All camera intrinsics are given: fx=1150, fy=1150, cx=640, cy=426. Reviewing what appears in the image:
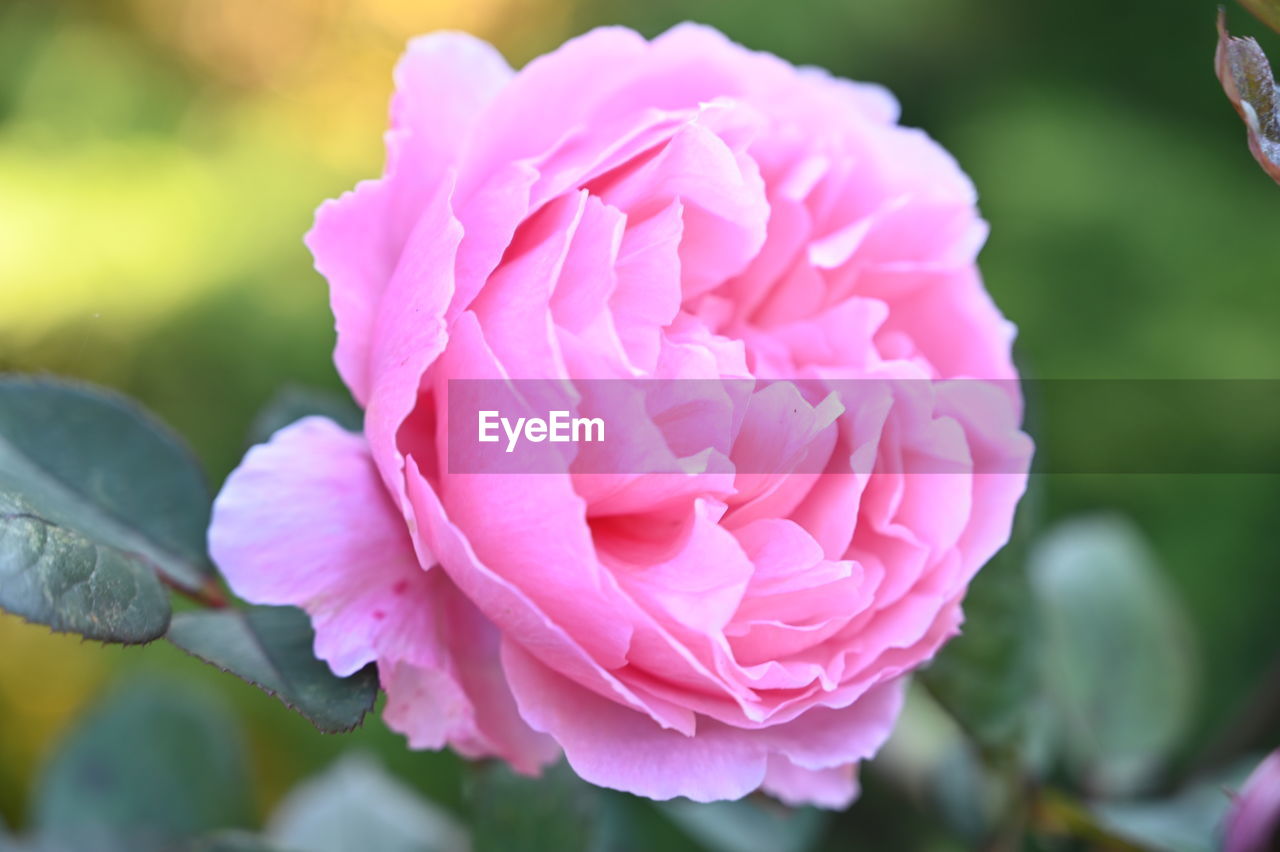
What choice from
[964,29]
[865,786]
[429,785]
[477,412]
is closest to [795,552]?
[477,412]

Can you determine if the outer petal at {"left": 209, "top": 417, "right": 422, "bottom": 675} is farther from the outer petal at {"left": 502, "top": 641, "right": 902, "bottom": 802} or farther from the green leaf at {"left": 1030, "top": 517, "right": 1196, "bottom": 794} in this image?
the green leaf at {"left": 1030, "top": 517, "right": 1196, "bottom": 794}

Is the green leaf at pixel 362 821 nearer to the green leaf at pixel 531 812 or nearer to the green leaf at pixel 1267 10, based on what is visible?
the green leaf at pixel 531 812

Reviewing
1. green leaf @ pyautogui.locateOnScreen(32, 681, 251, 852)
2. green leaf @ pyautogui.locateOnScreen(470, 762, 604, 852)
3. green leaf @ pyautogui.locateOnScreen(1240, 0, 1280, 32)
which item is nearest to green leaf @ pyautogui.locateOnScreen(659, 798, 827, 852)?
green leaf @ pyautogui.locateOnScreen(470, 762, 604, 852)

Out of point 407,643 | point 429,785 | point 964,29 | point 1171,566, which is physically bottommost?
point 429,785

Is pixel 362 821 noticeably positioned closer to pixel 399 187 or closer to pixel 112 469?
pixel 112 469

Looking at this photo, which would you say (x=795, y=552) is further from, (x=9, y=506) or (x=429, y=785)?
(x=429, y=785)
